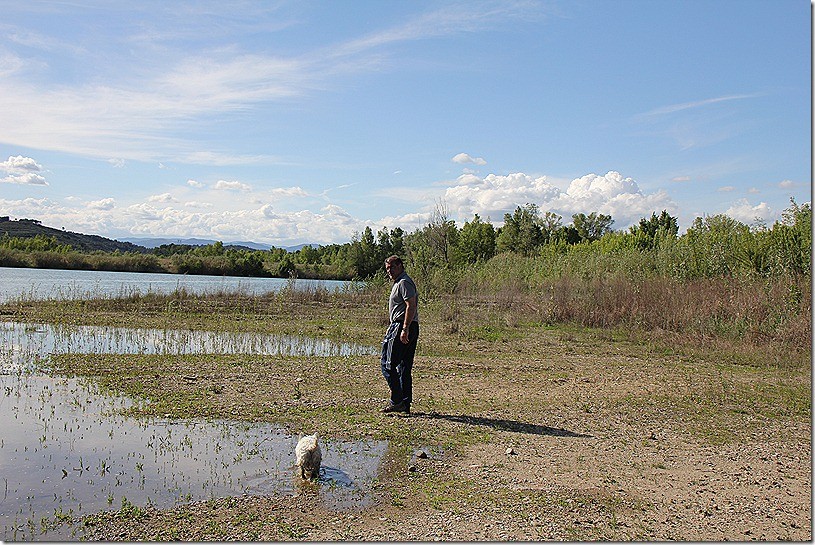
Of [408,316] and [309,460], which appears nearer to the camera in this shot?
[309,460]

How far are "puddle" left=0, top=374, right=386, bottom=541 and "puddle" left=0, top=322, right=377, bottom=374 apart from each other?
5.66 m

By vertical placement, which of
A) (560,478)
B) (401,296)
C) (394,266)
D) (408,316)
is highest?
(394,266)

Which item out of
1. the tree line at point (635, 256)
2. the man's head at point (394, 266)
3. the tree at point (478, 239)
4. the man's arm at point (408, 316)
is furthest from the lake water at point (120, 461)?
the tree at point (478, 239)

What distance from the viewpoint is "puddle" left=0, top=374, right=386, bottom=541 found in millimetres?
5992

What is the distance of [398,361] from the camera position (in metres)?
9.34

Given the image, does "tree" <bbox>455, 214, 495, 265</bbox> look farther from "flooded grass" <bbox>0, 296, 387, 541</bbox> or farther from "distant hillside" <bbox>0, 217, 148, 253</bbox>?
"flooded grass" <bbox>0, 296, 387, 541</bbox>

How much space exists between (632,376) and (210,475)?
9443 mm

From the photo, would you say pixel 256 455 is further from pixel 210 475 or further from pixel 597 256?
pixel 597 256

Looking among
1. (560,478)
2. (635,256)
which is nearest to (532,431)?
(560,478)

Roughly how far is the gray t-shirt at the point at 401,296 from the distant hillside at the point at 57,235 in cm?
8571

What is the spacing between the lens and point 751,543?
5.33m

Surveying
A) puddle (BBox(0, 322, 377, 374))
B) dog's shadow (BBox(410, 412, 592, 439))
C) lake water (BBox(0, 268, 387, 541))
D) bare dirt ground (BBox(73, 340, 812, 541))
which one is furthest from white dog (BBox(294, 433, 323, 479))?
puddle (BBox(0, 322, 377, 374))

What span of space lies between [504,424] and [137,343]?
11.0 metres

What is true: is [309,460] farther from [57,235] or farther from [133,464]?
[57,235]
